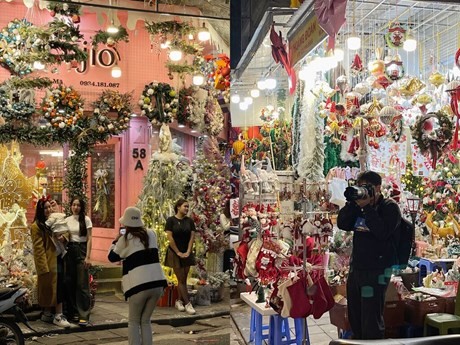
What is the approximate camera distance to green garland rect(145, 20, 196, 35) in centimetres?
605

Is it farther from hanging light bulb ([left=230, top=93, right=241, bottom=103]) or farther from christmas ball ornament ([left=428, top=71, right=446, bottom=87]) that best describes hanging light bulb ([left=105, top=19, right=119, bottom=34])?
christmas ball ornament ([left=428, top=71, right=446, bottom=87])

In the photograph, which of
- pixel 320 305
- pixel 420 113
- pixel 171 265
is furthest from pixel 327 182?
pixel 171 265

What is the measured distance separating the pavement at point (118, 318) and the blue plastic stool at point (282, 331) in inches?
89.5

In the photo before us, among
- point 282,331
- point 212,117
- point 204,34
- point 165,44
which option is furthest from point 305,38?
point 165,44

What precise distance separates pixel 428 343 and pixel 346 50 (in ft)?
7.64

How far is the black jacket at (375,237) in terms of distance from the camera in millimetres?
3355

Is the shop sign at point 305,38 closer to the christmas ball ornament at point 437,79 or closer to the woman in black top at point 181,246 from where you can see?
the christmas ball ornament at point 437,79

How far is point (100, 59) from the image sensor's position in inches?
281

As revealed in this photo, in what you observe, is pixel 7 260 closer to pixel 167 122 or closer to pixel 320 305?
pixel 167 122

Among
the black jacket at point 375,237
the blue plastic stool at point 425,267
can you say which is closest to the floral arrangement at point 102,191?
the blue plastic stool at point 425,267

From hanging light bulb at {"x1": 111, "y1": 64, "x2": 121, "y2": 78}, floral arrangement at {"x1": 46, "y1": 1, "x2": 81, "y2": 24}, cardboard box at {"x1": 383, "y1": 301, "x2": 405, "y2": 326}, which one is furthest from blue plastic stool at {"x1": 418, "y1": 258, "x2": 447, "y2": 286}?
hanging light bulb at {"x1": 111, "y1": 64, "x2": 121, "y2": 78}

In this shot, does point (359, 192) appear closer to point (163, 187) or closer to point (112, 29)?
point (163, 187)

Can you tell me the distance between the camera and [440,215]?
17.1ft

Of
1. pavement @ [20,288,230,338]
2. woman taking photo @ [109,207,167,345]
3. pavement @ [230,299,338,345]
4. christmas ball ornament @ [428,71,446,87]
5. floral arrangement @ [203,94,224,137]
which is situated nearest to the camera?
pavement @ [230,299,338,345]
